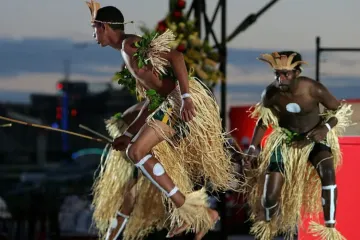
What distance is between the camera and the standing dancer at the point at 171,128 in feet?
14.2

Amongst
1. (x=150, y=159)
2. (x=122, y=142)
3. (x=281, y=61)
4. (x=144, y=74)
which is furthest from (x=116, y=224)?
(x=281, y=61)

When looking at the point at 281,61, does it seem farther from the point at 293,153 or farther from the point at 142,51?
Result: the point at 142,51

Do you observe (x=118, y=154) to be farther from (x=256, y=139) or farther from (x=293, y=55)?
(x=293, y=55)

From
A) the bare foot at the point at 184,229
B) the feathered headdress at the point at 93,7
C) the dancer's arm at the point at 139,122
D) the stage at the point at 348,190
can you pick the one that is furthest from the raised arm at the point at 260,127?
the feathered headdress at the point at 93,7

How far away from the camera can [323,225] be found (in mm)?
5109

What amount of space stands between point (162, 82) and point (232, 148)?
0.92 metres

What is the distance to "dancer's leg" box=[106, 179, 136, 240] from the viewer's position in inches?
198

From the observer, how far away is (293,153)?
5.09 m

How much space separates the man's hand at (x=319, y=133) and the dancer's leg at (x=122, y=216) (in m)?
1.06

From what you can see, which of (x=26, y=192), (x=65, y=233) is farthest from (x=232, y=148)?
(x=26, y=192)

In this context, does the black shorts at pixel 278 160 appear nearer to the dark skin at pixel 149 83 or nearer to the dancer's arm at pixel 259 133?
the dancer's arm at pixel 259 133

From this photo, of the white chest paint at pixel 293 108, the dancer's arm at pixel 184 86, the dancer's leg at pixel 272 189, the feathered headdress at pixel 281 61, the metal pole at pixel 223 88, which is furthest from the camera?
the metal pole at pixel 223 88

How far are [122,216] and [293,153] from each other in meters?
1.03

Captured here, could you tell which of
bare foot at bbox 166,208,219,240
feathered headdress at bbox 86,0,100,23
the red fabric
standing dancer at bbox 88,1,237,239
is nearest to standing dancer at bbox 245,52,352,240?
the red fabric
